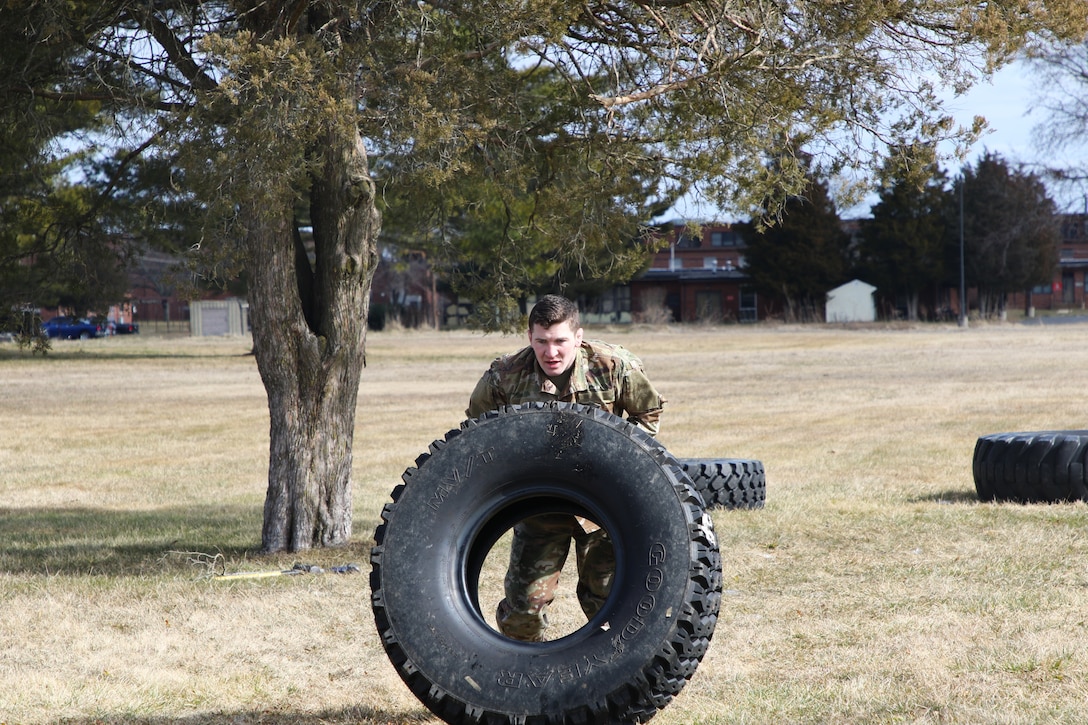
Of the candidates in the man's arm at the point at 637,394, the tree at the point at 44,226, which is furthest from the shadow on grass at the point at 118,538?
the man's arm at the point at 637,394

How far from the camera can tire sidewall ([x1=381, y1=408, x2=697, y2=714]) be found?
3.85 meters

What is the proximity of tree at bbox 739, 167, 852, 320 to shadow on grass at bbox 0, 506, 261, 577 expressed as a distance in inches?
1960

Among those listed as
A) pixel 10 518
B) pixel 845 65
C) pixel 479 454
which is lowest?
pixel 10 518

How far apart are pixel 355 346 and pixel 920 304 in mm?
60015

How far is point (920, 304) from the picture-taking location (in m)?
64.2

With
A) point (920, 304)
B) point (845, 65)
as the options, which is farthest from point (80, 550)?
point (920, 304)

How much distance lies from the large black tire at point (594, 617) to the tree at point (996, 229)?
194 ft

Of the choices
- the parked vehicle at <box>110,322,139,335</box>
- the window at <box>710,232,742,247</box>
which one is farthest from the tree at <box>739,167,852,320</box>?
the parked vehicle at <box>110,322,139,335</box>

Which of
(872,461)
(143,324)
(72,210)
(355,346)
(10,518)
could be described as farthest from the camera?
(143,324)

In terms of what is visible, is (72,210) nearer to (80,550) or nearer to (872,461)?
(80,550)

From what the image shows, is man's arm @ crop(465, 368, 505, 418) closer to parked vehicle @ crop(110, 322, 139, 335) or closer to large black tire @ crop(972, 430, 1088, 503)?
large black tire @ crop(972, 430, 1088, 503)

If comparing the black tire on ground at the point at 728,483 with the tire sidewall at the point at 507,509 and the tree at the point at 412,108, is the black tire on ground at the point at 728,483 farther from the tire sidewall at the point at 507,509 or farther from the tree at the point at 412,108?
the tire sidewall at the point at 507,509

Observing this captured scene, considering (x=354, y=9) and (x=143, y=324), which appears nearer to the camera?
(x=354, y=9)

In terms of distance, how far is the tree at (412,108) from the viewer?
6793 millimetres
